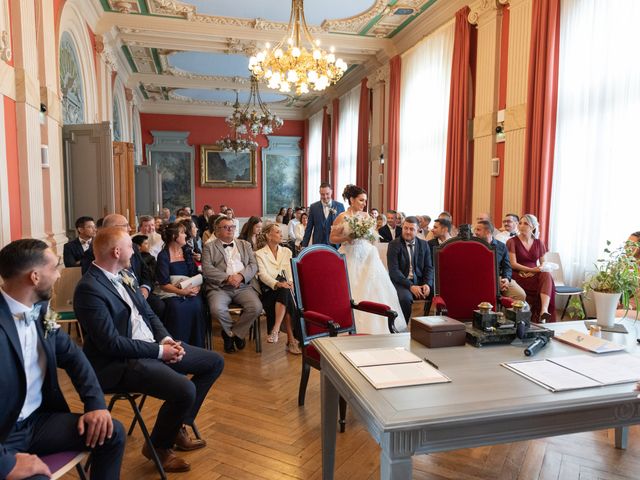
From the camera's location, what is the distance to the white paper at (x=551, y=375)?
5.64ft

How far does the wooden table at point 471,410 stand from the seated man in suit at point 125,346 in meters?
1.08

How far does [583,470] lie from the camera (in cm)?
254

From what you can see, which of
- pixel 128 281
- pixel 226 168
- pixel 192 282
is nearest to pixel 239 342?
pixel 192 282

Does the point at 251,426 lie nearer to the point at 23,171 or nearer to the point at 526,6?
the point at 23,171

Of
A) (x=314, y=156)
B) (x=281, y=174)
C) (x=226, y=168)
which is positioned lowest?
(x=281, y=174)

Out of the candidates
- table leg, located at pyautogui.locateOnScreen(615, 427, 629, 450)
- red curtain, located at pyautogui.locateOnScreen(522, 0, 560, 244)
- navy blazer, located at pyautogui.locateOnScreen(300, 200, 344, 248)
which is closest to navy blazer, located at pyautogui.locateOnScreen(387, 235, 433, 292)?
navy blazer, located at pyautogui.locateOnScreen(300, 200, 344, 248)

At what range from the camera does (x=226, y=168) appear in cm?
1622

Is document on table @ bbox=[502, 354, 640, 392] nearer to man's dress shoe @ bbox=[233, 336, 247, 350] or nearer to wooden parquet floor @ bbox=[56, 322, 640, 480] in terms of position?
wooden parquet floor @ bbox=[56, 322, 640, 480]

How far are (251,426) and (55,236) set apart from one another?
3946mm

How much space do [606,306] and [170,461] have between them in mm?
2522

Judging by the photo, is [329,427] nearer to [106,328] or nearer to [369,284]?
[106,328]

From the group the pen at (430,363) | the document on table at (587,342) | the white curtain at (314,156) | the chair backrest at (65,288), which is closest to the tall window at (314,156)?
the white curtain at (314,156)

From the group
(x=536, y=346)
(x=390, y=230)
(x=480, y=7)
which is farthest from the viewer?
→ (x=390, y=230)

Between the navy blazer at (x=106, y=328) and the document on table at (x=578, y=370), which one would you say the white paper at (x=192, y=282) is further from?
the document on table at (x=578, y=370)
